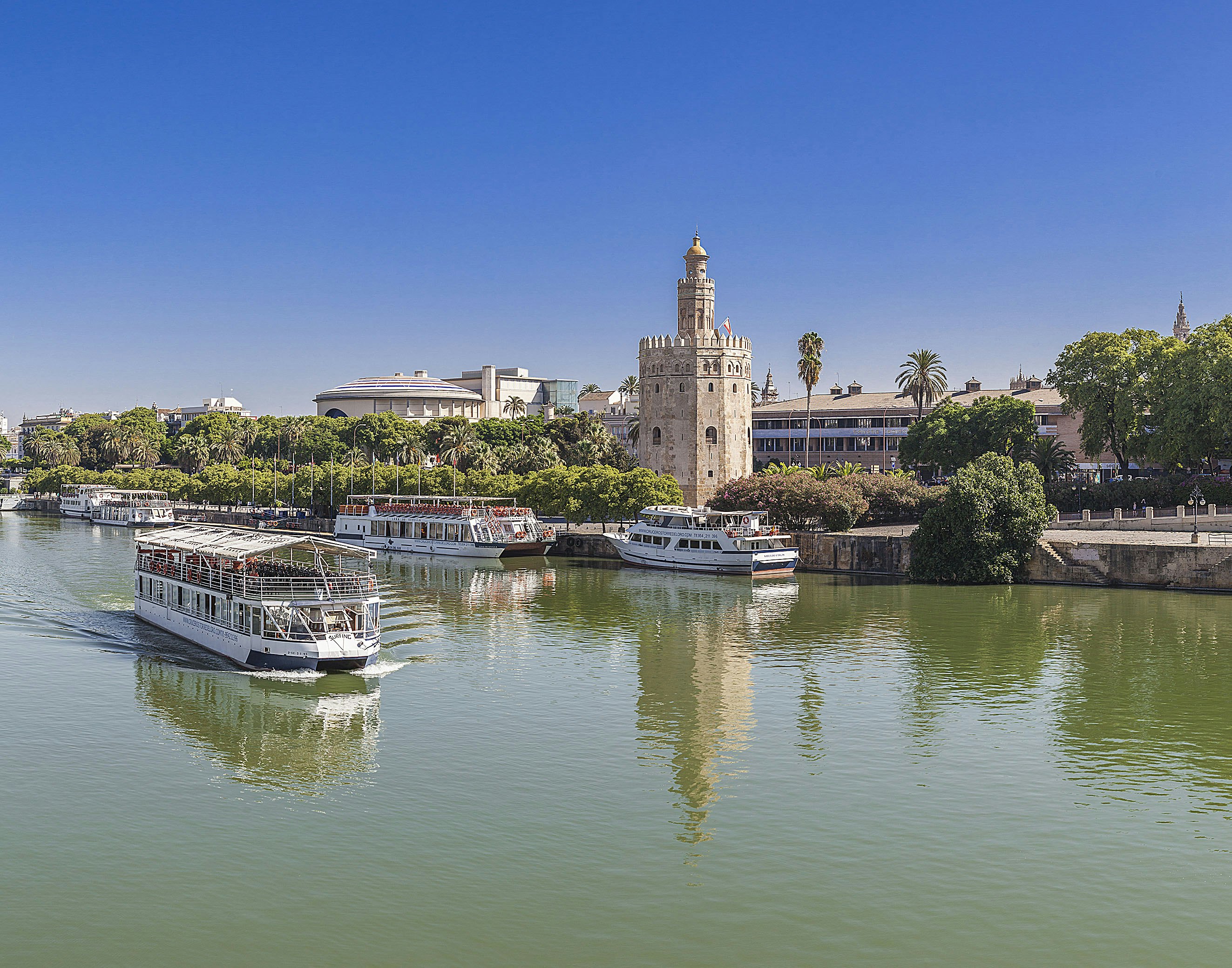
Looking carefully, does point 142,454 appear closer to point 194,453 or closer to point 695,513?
point 194,453

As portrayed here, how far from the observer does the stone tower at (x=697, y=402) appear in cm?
10544

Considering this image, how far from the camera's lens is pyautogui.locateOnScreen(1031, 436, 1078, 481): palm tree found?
3410 inches

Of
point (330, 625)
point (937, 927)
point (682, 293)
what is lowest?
point (937, 927)

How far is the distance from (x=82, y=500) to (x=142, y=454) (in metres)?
40.7

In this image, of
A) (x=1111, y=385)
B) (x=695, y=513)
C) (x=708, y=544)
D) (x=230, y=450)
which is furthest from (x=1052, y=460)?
(x=230, y=450)

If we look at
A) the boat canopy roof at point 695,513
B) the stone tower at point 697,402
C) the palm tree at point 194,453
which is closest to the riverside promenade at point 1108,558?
the boat canopy roof at point 695,513

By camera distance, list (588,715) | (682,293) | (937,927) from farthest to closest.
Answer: (682,293), (588,715), (937,927)

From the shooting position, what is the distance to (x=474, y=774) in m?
27.7

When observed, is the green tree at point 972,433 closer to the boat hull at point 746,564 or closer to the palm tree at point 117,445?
the boat hull at point 746,564

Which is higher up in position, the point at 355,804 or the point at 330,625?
the point at 330,625

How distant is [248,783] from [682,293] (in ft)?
282

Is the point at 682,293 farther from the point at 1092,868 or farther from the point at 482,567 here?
the point at 1092,868

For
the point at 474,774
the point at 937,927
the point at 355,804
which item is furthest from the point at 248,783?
the point at 937,927

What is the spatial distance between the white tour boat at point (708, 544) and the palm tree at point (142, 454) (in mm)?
121420
